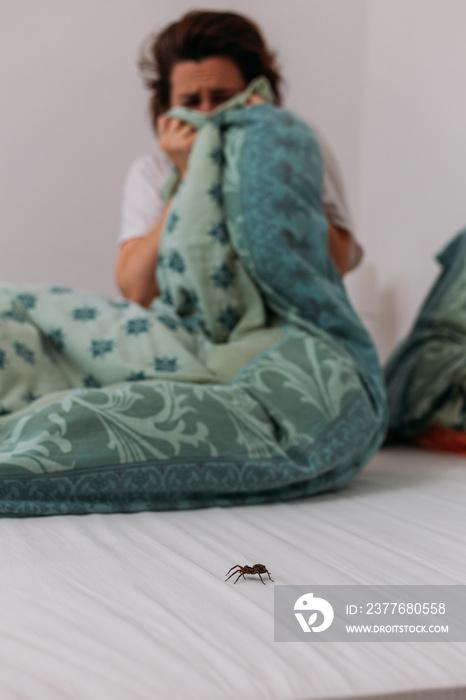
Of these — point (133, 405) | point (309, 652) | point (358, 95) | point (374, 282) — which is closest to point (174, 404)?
point (133, 405)

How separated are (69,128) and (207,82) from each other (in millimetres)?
728

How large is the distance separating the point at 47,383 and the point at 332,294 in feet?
1.30

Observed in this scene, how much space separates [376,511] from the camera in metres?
0.73

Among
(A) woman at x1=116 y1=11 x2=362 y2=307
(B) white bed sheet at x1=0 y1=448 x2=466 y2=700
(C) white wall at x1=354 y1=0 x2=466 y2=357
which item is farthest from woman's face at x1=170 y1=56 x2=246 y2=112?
(B) white bed sheet at x1=0 y1=448 x2=466 y2=700

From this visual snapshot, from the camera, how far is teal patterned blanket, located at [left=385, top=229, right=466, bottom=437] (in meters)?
1.18

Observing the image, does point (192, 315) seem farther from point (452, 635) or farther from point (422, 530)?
point (452, 635)

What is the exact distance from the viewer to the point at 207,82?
1.27 m

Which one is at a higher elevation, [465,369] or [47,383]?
[47,383]

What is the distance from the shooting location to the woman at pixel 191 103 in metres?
1.15

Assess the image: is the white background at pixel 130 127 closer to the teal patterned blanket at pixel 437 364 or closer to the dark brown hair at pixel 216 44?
the teal patterned blanket at pixel 437 364

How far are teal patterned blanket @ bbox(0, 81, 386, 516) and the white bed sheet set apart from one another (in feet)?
0.14

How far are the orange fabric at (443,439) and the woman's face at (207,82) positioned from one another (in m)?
0.72

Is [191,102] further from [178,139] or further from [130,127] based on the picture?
[130,127]

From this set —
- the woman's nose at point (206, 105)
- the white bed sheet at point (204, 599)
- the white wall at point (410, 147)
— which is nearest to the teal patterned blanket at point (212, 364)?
the white bed sheet at point (204, 599)
